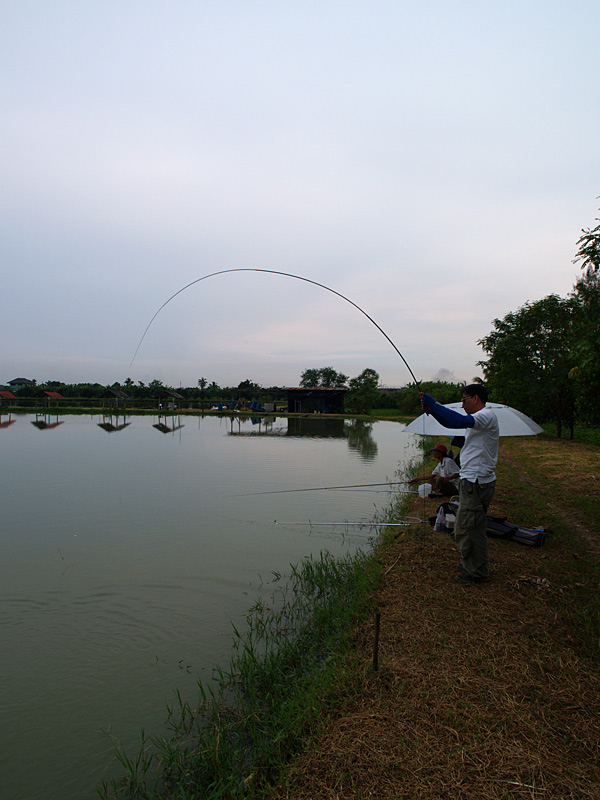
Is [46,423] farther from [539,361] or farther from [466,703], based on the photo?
[466,703]

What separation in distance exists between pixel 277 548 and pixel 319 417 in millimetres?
41400

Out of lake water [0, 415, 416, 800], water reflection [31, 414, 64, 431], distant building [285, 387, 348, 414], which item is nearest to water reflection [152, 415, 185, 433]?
water reflection [31, 414, 64, 431]

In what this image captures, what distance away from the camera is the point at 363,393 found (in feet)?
172

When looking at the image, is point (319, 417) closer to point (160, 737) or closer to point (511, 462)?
point (511, 462)

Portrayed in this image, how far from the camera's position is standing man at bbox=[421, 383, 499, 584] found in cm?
444

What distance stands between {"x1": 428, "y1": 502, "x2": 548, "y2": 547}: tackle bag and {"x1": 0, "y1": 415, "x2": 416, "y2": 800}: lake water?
1.26 meters

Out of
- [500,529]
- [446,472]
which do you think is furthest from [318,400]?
[500,529]

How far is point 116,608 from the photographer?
5.12 metres

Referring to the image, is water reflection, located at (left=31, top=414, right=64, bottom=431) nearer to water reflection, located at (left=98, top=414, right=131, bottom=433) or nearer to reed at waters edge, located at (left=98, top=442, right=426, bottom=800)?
water reflection, located at (left=98, top=414, right=131, bottom=433)

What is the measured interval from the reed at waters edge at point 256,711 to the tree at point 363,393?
47.7 metres

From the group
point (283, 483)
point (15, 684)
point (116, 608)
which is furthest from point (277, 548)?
point (283, 483)

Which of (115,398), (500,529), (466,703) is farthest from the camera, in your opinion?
(115,398)

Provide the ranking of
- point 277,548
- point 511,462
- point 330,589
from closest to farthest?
point 330,589
point 277,548
point 511,462

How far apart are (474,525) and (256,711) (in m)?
2.47
